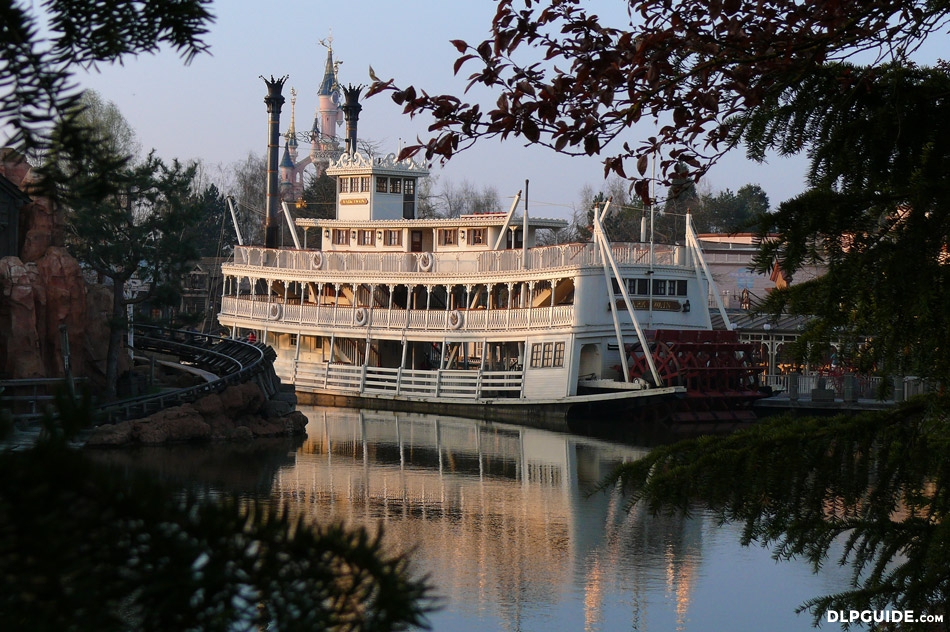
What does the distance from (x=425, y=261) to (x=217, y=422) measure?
1239 centimetres

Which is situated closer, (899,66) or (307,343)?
(899,66)

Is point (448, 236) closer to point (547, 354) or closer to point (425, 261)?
point (425, 261)

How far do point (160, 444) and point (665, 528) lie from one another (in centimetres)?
961

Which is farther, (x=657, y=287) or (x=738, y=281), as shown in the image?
(x=738, y=281)

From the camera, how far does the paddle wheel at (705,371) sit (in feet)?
93.7

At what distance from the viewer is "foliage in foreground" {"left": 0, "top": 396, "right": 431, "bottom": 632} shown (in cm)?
152

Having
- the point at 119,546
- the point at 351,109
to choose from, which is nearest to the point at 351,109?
the point at 351,109

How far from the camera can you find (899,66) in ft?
17.4

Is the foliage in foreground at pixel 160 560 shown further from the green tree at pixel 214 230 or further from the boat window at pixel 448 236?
A: the green tree at pixel 214 230

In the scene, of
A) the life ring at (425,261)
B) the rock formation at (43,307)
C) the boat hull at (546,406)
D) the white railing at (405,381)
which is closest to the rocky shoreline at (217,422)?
the rock formation at (43,307)

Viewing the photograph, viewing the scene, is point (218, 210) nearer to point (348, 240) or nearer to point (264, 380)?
point (348, 240)

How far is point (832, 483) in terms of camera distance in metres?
5.11

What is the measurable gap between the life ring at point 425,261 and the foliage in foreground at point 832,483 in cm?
2911

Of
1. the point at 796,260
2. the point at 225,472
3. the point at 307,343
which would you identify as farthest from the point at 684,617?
the point at 307,343
